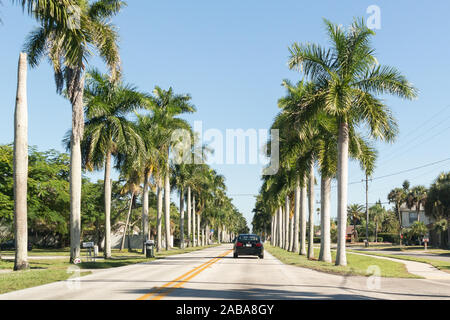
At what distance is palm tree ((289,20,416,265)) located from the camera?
23.1 metres

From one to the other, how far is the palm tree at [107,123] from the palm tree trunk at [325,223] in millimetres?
11808

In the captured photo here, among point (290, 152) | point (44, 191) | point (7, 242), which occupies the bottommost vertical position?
point (7, 242)

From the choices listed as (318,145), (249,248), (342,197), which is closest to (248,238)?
(249,248)

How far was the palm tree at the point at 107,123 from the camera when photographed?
3078 cm

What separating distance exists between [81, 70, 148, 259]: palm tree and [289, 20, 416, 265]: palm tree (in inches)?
478

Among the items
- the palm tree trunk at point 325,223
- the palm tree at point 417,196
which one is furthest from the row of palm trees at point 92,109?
the palm tree at point 417,196

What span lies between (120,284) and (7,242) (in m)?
58.2

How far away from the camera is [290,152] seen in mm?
31344

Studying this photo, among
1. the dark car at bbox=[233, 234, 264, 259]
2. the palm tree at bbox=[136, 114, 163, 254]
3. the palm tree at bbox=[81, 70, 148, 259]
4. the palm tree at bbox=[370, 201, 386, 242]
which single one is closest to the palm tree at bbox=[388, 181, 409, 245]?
the palm tree at bbox=[370, 201, 386, 242]

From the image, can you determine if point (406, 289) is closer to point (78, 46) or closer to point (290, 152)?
point (78, 46)

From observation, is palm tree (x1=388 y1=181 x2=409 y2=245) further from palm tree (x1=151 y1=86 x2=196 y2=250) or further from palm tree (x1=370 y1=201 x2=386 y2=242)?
palm tree (x1=151 y1=86 x2=196 y2=250)

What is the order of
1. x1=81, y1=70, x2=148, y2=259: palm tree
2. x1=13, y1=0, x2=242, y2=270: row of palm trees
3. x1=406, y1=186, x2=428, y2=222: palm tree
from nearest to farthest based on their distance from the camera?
x1=13, y1=0, x2=242, y2=270: row of palm trees, x1=81, y1=70, x2=148, y2=259: palm tree, x1=406, y1=186, x2=428, y2=222: palm tree

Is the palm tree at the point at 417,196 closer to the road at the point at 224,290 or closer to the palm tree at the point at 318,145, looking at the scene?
the palm tree at the point at 318,145
